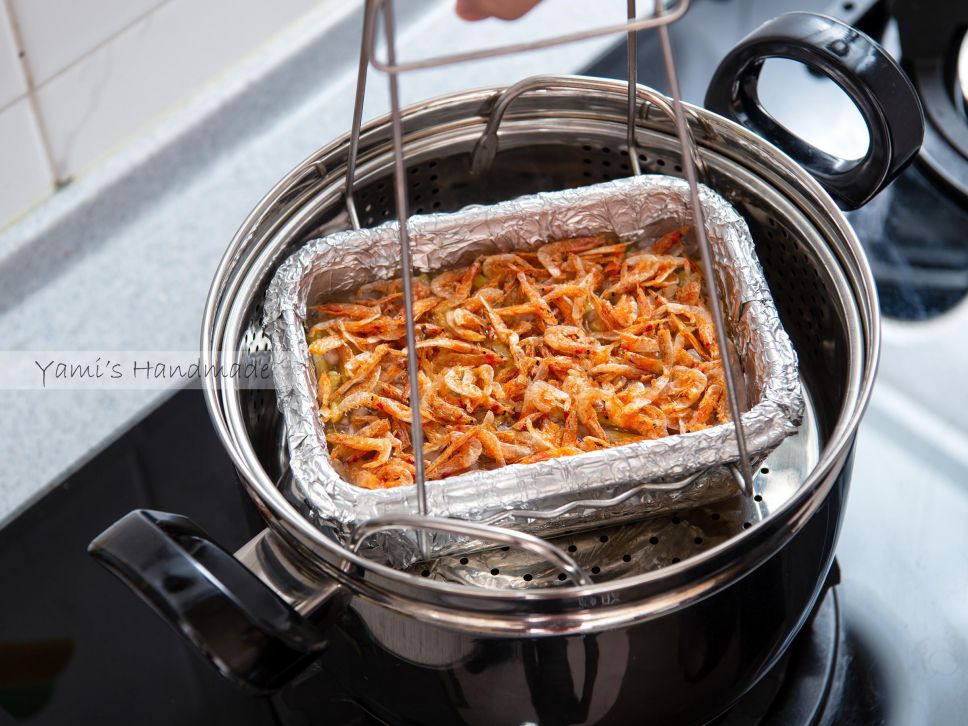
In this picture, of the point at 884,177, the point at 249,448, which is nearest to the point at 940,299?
the point at 884,177

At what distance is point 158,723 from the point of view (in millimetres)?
884

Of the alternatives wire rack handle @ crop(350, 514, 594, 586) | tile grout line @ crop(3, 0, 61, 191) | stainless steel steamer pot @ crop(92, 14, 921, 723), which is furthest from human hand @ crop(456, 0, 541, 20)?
tile grout line @ crop(3, 0, 61, 191)

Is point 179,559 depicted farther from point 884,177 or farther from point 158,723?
point 884,177

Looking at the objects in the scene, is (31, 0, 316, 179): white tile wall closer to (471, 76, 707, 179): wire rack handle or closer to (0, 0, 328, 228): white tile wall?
(0, 0, 328, 228): white tile wall

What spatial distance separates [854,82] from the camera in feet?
2.78

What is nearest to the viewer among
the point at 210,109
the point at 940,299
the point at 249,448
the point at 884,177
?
the point at 249,448

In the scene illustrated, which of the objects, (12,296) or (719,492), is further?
(12,296)

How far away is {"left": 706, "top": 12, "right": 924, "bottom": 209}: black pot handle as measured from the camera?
0.84 metres

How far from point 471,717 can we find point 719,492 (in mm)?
259

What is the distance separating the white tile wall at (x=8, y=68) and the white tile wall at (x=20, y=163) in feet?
0.04

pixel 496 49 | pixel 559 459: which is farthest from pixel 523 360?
pixel 496 49

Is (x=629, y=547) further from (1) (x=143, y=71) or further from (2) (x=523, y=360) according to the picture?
(1) (x=143, y=71)

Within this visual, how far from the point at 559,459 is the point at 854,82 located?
1.30 feet

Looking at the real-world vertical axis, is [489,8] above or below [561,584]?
above
